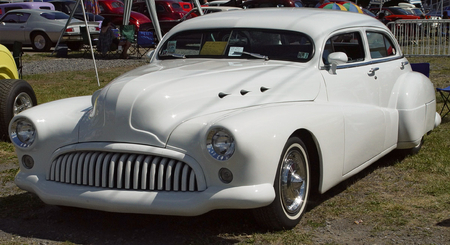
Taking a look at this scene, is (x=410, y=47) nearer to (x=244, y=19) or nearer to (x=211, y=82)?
(x=244, y=19)

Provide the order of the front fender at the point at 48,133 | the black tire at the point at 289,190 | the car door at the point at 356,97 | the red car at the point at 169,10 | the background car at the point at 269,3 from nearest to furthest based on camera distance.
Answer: the black tire at the point at 289,190 → the front fender at the point at 48,133 → the car door at the point at 356,97 → the background car at the point at 269,3 → the red car at the point at 169,10

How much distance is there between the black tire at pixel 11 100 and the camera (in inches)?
264

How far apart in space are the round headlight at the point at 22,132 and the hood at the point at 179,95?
445 mm

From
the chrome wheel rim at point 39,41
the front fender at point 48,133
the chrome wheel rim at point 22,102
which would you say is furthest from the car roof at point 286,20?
the chrome wheel rim at point 39,41

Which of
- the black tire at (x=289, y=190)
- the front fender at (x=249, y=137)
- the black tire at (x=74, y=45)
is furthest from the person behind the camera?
the black tire at (x=74, y=45)

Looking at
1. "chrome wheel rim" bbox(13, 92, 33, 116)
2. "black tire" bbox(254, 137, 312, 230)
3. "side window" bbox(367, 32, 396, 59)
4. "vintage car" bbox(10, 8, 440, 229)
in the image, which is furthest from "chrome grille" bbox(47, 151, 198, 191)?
"chrome wheel rim" bbox(13, 92, 33, 116)

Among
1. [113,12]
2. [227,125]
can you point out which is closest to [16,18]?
[113,12]

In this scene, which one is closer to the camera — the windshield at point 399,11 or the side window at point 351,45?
the side window at point 351,45

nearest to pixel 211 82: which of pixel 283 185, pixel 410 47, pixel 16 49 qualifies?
pixel 283 185

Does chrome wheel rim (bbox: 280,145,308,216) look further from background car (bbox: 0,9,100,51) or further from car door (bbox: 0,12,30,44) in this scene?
car door (bbox: 0,12,30,44)

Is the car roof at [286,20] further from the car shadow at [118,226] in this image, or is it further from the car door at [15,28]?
the car door at [15,28]

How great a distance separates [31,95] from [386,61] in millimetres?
4385

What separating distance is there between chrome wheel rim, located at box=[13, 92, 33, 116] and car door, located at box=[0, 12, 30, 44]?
13490 millimetres

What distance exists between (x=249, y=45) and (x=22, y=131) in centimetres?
205
